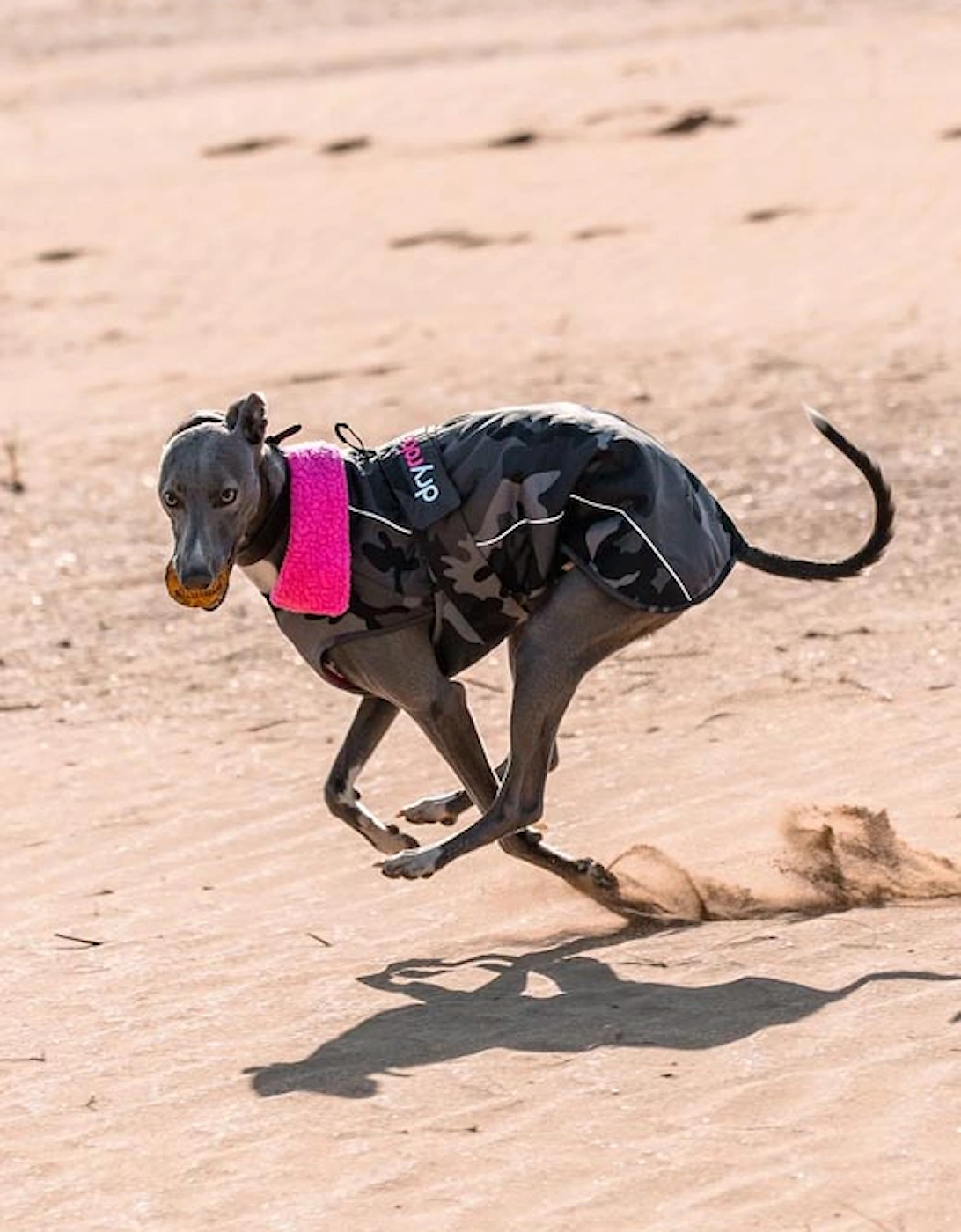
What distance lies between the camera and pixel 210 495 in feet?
21.0

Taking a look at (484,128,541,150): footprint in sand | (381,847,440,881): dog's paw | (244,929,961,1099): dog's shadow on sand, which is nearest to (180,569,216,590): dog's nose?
(381,847,440,881): dog's paw

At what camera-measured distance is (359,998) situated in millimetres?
6496

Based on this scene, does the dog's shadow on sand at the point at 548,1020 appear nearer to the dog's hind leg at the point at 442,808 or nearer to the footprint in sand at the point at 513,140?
the dog's hind leg at the point at 442,808

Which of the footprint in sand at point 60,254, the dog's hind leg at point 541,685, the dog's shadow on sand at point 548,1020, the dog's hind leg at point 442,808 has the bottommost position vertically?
the footprint in sand at point 60,254

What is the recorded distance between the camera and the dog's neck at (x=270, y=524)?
6637 millimetres

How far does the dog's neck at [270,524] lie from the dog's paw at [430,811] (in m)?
0.76

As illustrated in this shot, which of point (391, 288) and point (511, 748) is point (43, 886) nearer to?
point (511, 748)

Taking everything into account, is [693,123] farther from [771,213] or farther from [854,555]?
[854,555]

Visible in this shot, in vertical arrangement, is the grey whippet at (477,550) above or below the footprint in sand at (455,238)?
above

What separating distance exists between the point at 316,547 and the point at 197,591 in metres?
0.46

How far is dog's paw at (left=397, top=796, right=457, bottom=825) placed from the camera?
7004 millimetres

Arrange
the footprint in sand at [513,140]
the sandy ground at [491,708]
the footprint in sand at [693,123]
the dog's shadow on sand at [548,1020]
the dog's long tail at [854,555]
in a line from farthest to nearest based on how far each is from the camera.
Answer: the footprint in sand at [513,140] → the footprint in sand at [693,123] → the dog's long tail at [854,555] → the dog's shadow on sand at [548,1020] → the sandy ground at [491,708]

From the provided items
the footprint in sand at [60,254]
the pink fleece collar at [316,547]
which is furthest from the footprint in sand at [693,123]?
the pink fleece collar at [316,547]

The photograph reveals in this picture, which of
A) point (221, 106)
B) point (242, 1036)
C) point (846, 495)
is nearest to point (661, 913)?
point (242, 1036)
